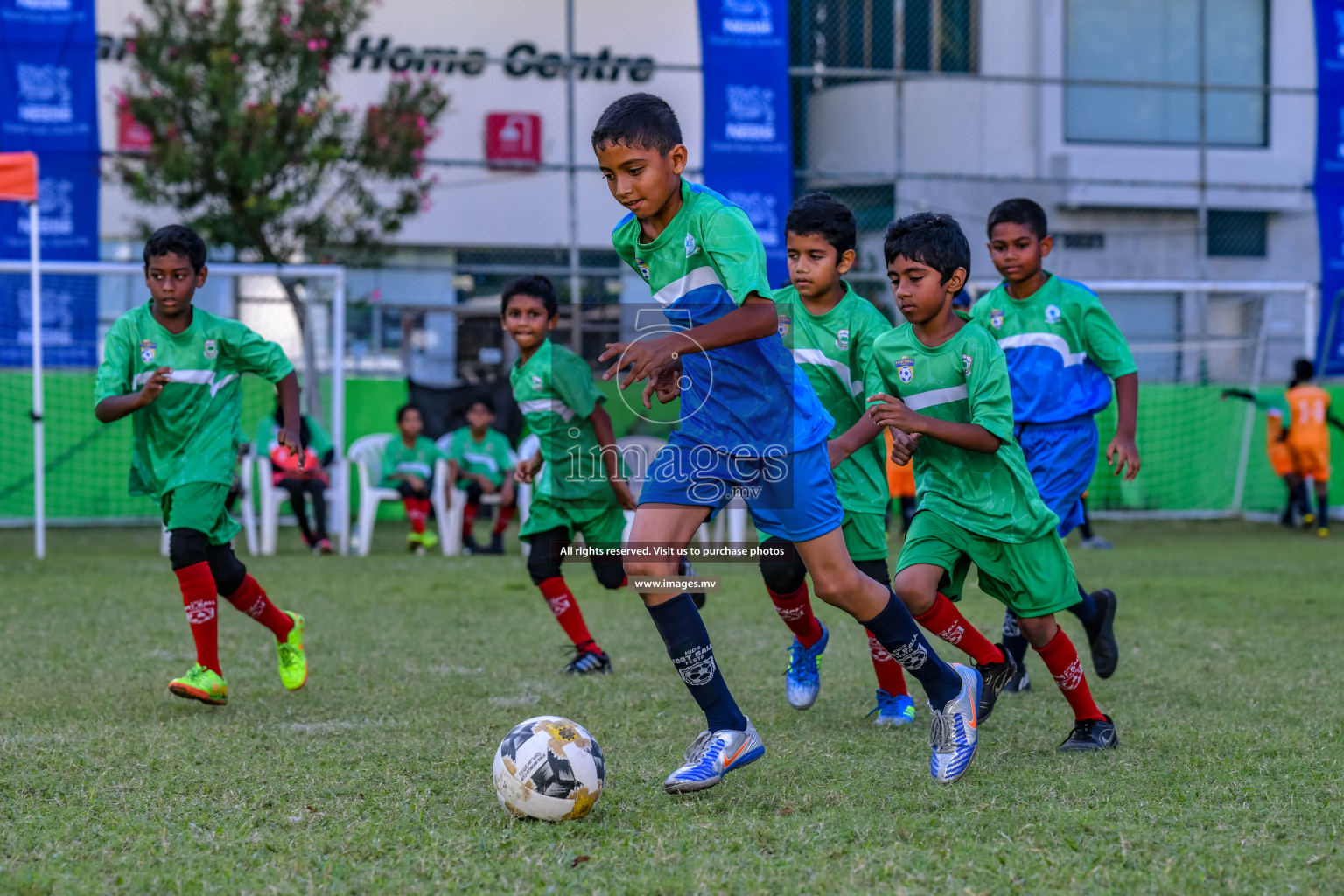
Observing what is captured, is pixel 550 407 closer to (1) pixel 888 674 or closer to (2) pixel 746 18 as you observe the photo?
(1) pixel 888 674

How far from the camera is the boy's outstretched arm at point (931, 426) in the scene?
3551mm

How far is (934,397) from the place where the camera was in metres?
3.88

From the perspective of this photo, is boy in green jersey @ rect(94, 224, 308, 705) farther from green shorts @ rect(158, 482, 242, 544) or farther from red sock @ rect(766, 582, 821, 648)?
red sock @ rect(766, 582, 821, 648)

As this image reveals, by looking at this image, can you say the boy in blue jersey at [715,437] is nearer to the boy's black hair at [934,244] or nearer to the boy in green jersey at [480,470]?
the boy's black hair at [934,244]

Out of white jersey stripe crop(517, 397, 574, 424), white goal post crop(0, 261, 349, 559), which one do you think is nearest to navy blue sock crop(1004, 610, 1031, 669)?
white jersey stripe crop(517, 397, 574, 424)

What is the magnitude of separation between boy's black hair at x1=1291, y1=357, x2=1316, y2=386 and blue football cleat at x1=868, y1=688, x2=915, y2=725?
10420 mm

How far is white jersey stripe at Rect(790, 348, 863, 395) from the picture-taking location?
4.43 meters

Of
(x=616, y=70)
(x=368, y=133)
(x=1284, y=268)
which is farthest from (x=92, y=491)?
(x=1284, y=268)

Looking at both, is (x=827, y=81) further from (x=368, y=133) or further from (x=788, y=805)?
(x=788, y=805)

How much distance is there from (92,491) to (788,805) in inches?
450

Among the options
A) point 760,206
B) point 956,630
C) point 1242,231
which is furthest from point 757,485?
point 1242,231

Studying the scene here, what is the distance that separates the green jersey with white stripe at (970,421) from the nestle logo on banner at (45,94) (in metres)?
10.2

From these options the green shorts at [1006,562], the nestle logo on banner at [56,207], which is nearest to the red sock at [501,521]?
the nestle logo on banner at [56,207]

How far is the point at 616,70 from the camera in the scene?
16594 mm
